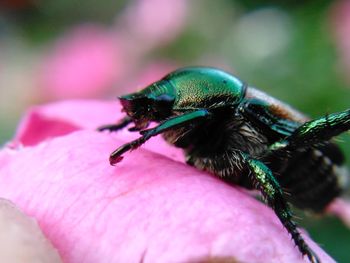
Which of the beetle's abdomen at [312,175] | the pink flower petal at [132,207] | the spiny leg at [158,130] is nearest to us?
the pink flower petal at [132,207]

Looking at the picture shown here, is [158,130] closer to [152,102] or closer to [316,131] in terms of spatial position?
[152,102]

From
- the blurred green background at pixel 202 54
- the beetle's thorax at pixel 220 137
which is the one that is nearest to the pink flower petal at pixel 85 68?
the blurred green background at pixel 202 54

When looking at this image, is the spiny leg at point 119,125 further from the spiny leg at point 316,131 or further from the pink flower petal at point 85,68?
the pink flower petal at point 85,68

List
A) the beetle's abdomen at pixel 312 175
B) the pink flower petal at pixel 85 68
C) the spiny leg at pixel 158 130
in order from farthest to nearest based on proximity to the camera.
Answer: the pink flower petal at pixel 85 68 < the beetle's abdomen at pixel 312 175 < the spiny leg at pixel 158 130

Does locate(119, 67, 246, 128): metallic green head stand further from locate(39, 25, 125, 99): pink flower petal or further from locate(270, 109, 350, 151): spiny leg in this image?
locate(39, 25, 125, 99): pink flower petal

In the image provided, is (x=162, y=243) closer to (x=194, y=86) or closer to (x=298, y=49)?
(x=194, y=86)

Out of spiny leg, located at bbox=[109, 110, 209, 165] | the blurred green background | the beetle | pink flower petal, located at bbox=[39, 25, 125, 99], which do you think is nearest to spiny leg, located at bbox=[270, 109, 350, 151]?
the beetle

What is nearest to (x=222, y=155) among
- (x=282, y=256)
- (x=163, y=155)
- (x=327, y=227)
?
(x=163, y=155)

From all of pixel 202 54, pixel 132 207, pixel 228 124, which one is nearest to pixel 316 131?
pixel 228 124
